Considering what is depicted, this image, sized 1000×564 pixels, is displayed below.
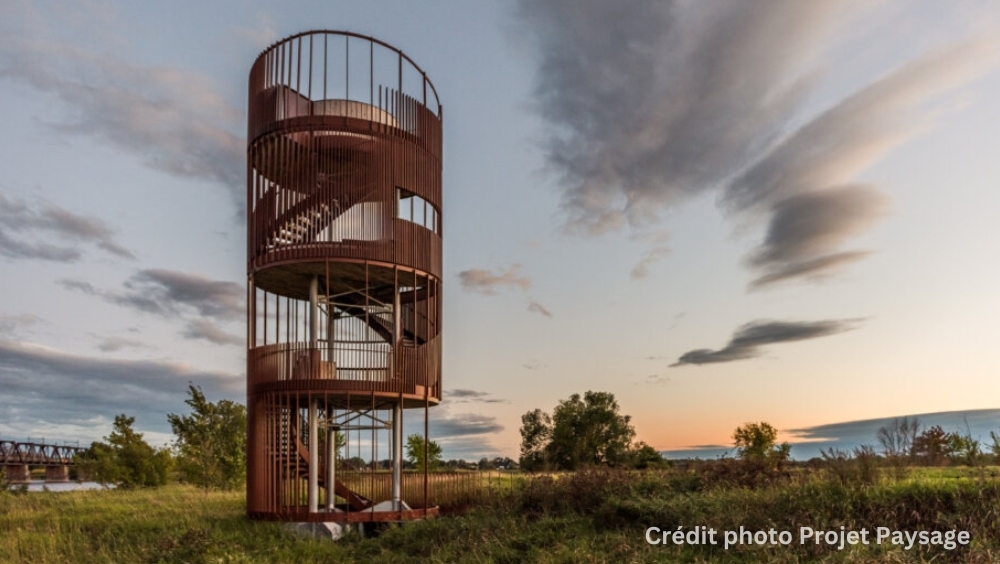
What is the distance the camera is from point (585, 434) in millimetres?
54656

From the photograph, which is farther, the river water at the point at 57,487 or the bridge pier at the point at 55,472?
the bridge pier at the point at 55,472

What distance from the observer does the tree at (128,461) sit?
1588 inches

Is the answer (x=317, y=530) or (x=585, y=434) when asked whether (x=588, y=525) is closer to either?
(x=317, y=530)

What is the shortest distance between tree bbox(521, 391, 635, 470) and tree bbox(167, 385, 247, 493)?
22861mm

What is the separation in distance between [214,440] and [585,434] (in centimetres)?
2658

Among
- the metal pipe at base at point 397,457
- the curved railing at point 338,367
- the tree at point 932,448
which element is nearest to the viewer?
the tree at point 932,448

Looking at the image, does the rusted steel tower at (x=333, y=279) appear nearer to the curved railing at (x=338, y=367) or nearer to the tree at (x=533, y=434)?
the curved railing at (x=338, y=367)

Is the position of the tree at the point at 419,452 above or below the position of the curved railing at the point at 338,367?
below

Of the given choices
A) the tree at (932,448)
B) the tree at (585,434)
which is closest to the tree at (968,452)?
the tree at (932,448)

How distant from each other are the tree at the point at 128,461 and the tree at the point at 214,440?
4.47 m

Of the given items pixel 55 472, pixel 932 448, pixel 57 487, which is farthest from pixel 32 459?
pixel 932 448

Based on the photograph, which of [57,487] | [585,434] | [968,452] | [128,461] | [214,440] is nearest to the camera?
[968,452]

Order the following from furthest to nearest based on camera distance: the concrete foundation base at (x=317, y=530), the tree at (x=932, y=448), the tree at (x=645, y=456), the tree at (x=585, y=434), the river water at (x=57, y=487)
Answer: the tree at (x=585, y=434) → the tree at (x=645, y=456) → the river water at (x=57, y=487) → the concrete foundation base at (x=317, y=530) → the tree at (x=932, y=448)

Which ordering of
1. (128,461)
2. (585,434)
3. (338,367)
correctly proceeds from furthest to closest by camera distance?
(585,434), (128,461), (338,367)
